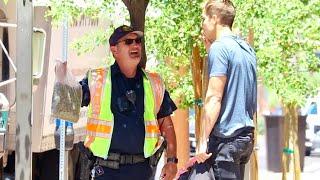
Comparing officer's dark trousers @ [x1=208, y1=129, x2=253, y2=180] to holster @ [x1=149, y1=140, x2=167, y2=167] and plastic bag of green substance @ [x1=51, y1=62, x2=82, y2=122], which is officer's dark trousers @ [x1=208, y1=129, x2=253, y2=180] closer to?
holster @ [x1=149, y1=140, x2=167, y2=167]

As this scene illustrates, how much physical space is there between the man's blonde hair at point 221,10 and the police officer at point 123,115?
51cm

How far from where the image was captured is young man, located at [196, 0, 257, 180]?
4109 millimetres

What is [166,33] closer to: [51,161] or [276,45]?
[276,45]

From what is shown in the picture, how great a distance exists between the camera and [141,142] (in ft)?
14.5

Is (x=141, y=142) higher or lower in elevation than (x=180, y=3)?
lower

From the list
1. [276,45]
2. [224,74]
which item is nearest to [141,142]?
[224,74]

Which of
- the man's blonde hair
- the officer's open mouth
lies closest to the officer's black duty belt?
the officer's open mouth

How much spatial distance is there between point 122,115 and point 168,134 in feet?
1.28

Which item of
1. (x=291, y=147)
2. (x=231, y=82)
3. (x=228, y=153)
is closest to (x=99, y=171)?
(x=228, y=153)

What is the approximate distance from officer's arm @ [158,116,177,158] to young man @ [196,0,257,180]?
411mm

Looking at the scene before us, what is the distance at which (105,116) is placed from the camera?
172 inches

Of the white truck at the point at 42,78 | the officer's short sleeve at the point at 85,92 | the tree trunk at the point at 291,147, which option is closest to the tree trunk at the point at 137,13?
the officer's short sleeve at the point at 85,92

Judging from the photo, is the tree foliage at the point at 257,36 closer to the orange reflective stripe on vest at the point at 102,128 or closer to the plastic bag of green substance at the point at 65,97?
the orange reflective stripe on vest at the point at 102,128

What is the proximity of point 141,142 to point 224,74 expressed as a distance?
2.26ft
